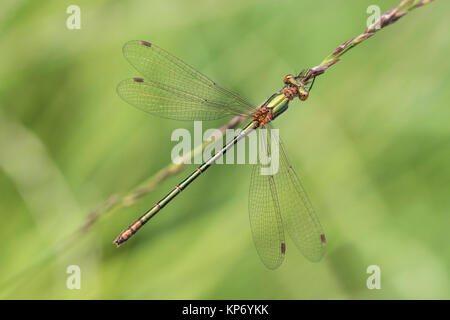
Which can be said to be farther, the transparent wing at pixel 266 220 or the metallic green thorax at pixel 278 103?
the metallic green thorax at pixel 278 103

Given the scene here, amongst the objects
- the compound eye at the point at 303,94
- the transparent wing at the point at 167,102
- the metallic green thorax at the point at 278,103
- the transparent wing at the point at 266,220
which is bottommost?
the transparent wing at the point at 266,220

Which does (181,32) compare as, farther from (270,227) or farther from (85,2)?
(270,227)

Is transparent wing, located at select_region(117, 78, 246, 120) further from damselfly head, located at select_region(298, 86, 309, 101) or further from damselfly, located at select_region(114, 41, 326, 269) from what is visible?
damselfly head, located at select_region(298, 86, 309, 101)

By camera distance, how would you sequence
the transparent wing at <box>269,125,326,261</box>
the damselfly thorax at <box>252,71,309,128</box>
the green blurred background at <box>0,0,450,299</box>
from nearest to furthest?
the transparent wing at <box>269,125,326,261</box>, the damselfly thorax at <box>252,71,309,128</box>, the green blurred background at <box>0,0,450,299</box>

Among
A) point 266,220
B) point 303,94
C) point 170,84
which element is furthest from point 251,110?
point 266,220

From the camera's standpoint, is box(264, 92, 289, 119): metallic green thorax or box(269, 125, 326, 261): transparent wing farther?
box(264, 92, 289, 119): metallic green thorax

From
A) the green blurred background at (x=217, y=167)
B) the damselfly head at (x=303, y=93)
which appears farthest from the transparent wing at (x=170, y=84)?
the green blurred background at (x=217, y=167)

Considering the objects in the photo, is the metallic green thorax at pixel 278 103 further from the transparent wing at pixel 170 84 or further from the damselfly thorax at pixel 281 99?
the transparent wing at pixel 170 84

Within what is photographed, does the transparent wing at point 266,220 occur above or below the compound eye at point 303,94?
below

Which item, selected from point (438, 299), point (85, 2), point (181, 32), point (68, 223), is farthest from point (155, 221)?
point (438, 299)

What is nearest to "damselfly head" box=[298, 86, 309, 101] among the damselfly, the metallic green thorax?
the damselfly

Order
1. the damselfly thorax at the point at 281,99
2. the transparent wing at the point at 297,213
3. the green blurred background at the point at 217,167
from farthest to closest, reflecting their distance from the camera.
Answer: the green blurred background at the point at 217,167 < the damselfly thorax at the point at 281,99 < the transparent wing at the point at 297,213
